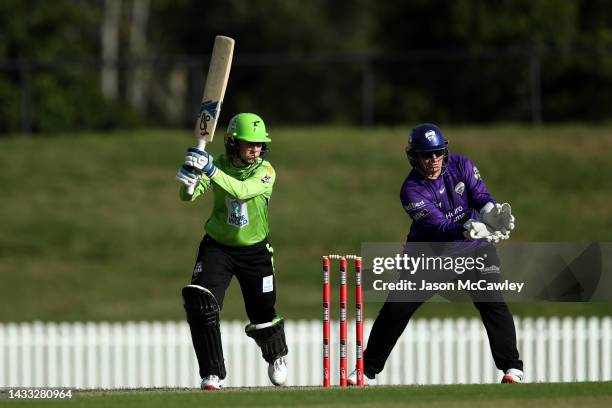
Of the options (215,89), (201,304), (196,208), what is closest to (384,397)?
(201,304)

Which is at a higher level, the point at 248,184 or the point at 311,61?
the point at 311,61

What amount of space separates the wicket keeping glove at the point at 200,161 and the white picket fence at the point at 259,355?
605 cm

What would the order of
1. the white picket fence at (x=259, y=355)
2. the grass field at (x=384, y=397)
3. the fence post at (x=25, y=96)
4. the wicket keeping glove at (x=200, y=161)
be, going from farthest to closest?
the fence post at (x=25, y=96)
the white picket fence at (x=259, y=355)
the wicket keeping glove at (x=200, y=161)
the grass field at (x=384, y=397)

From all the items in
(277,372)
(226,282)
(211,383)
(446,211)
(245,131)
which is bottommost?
(211,383)

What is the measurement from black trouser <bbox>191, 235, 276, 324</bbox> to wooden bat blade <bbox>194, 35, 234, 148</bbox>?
0.74 metres

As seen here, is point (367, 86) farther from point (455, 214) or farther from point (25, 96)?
point (455, 214)

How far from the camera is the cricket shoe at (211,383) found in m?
8.62

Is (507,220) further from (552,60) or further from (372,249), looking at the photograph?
(552,60)

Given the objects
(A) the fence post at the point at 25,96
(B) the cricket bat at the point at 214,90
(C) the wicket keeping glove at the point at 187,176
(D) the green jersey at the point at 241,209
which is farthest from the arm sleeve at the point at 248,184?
(A) the fence post at the point at 25,96

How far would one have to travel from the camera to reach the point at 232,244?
28.9ft

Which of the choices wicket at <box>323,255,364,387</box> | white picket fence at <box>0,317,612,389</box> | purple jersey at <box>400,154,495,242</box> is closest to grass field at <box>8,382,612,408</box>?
wicket at <box>323,255,364,387</box>

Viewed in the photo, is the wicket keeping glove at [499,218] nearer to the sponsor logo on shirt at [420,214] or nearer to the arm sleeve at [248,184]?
the sponsor logo on shirt at [420,214]

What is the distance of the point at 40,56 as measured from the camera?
100ft

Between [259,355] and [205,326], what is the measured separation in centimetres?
571
